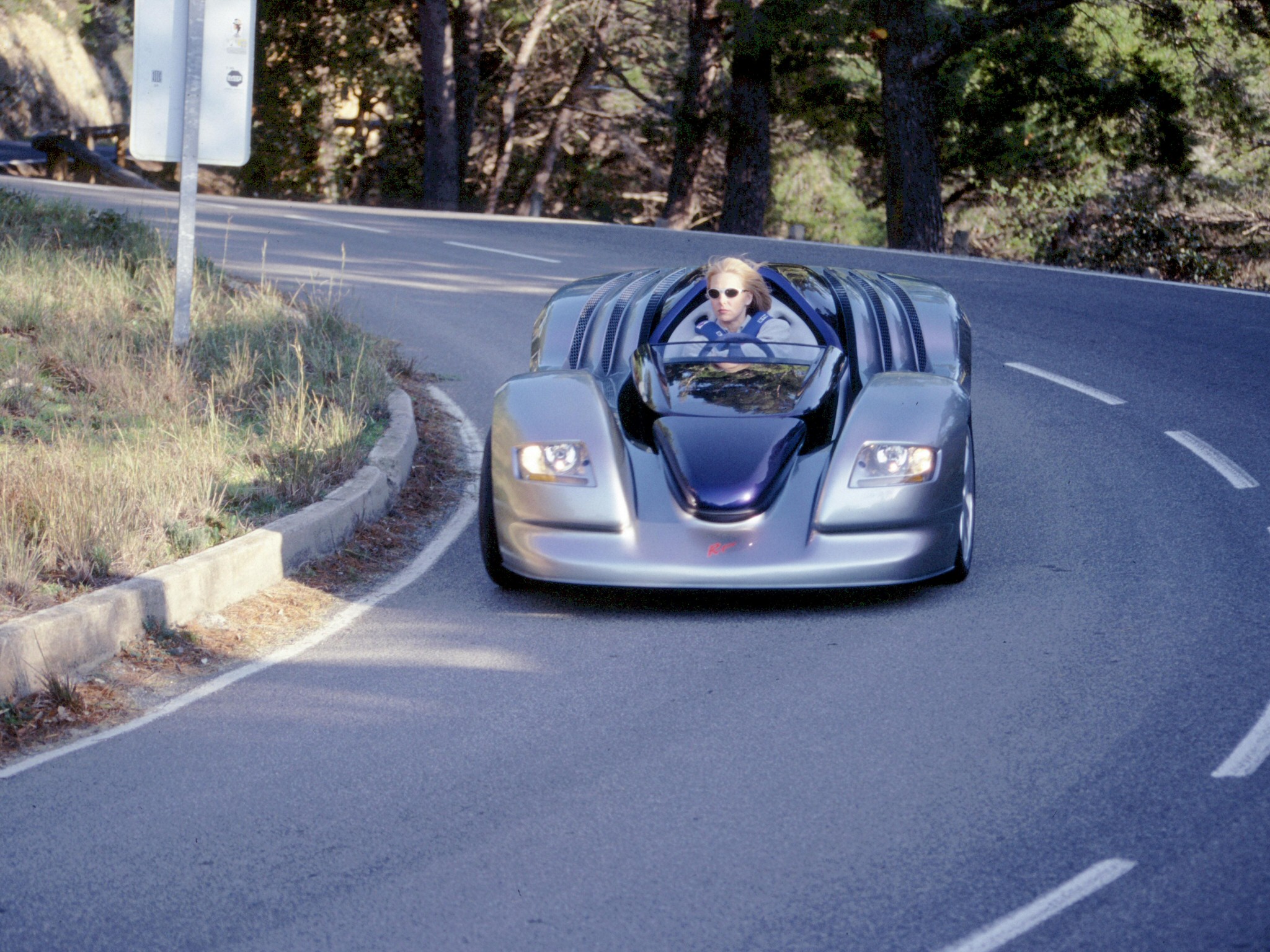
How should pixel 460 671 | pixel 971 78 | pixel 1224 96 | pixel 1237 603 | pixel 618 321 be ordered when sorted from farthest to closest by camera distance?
pixel 971 78
pixel 1224 96
pixel 618 321
pixel 1237 603
pixel 460 671

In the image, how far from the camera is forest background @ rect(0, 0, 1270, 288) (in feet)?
84.2

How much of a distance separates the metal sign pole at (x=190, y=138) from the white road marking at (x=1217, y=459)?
6.19 m

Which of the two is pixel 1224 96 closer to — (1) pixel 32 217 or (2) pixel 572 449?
(1) pixel 32 217

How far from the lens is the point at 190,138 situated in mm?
10258

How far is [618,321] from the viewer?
24.0ft

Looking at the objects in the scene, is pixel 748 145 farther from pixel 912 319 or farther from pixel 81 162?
pixel 912 319

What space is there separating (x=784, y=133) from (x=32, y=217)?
23.5 m

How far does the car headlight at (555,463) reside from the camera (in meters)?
6.26

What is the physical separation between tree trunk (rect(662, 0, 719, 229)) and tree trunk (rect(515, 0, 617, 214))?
4.31 metres

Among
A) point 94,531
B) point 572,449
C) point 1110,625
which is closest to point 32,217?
point 94,531

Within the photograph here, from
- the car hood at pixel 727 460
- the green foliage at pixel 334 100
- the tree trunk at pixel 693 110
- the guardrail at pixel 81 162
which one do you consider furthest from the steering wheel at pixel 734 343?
the green foliage at pixel 334 100

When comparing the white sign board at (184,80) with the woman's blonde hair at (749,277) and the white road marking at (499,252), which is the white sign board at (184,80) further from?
the white road marking at (499,252)

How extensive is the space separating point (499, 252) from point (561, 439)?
1261 centimetres

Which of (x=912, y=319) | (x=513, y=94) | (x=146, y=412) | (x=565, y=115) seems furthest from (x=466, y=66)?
(x=912, y=319)
